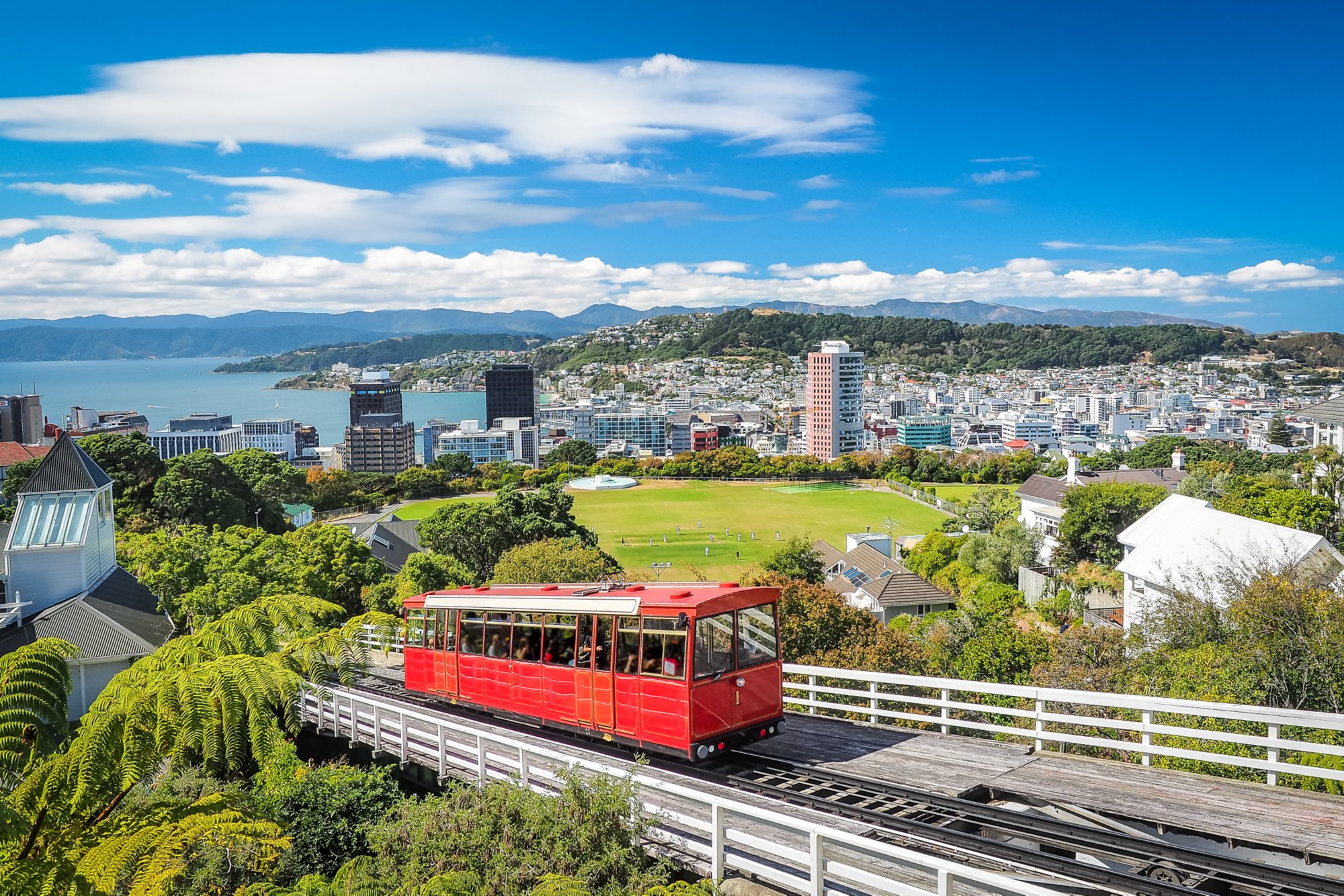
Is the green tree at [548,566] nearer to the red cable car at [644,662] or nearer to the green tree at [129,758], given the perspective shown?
the red cable car at [644,662]

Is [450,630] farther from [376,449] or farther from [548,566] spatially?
[376,449]

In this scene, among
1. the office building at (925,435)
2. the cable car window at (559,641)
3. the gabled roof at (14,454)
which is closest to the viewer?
the cable car window at (559,641)

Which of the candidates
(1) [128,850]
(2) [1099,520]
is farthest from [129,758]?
(2) [1099,520]

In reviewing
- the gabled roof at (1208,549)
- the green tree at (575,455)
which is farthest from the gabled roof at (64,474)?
the green tree at (575,455)

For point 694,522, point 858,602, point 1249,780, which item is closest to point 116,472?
point 858,602

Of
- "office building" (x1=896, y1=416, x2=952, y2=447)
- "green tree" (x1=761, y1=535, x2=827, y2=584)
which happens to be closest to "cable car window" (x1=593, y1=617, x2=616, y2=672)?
"green tree" (x1=761, y1=535, x2=827, y2=584)
